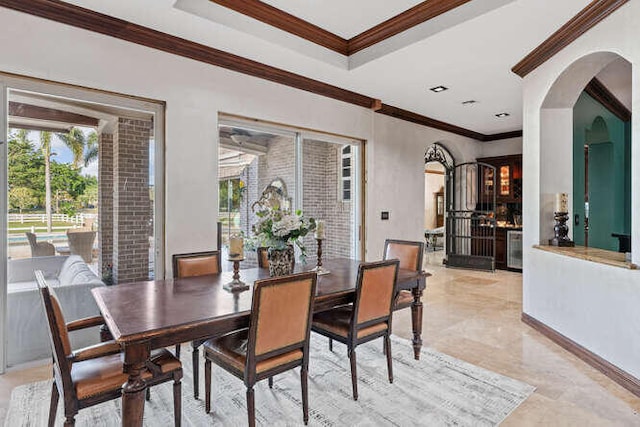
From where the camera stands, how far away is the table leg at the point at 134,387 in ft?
5.29

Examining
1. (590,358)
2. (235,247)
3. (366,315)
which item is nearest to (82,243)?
(235,247)

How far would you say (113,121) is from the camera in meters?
3.22

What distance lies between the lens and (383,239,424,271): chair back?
329cm

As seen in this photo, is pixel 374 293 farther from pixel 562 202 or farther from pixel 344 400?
pixel 562 202

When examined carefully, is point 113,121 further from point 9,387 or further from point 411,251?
point 411,251

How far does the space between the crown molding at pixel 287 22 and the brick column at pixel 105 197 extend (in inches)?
59.6

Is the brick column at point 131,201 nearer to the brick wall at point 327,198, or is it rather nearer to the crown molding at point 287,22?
the crown molding at point 287,22

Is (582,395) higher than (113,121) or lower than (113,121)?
lower

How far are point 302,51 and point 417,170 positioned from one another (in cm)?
324

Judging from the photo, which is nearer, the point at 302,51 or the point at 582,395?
the point at 582,395

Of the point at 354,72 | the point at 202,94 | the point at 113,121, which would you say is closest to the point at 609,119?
the point at 354,72

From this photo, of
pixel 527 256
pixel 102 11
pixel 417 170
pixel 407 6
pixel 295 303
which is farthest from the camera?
pixel 417 170

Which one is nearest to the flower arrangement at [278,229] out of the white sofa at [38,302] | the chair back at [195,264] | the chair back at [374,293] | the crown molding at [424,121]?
the chair back at [374,293]

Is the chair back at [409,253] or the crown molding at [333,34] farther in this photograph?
the chair back at [409,253]
